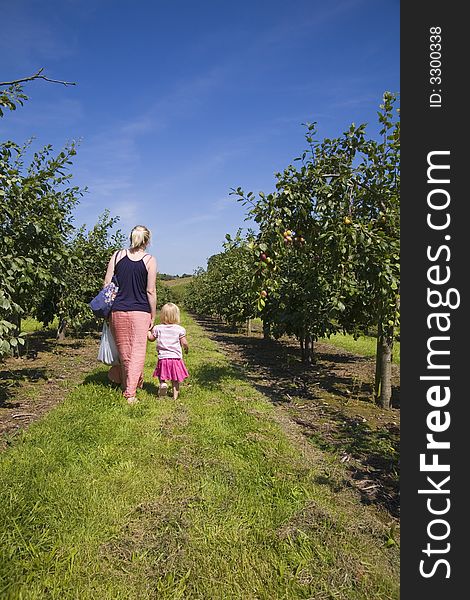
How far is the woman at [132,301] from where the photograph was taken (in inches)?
210

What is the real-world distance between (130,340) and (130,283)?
78 cm

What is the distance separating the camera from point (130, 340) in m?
5.36

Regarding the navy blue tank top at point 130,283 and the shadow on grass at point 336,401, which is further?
the navy blue tank top at point 130,283

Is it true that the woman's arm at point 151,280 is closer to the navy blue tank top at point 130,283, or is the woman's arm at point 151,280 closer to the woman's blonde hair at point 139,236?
the navy blue tank top at point 130,283

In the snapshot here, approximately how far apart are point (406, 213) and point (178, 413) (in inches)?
145

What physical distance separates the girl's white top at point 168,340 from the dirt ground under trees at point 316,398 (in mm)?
1788

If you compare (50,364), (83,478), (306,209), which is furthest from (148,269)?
(50,364)

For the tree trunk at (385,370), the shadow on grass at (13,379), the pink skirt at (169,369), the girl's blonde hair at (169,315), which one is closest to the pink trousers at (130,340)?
the pink skirt at (169,369)

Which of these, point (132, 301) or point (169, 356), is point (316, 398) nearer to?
point (169, 356)

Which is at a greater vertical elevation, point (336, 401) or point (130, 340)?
point (130, 340)

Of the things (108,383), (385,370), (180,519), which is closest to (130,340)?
(108,383)

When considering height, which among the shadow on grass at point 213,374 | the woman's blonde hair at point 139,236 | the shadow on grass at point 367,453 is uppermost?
the woman's blonde hair at point 139,236

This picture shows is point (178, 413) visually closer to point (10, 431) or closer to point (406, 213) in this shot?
point (10, 431)

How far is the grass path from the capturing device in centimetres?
221
